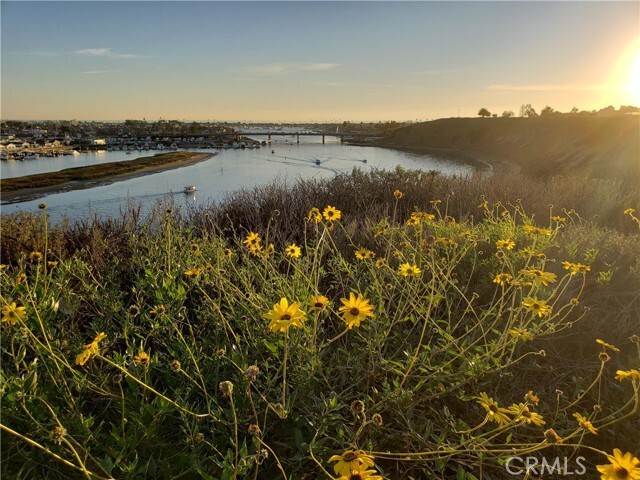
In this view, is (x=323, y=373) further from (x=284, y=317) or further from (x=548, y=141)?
(x=548, y=141)

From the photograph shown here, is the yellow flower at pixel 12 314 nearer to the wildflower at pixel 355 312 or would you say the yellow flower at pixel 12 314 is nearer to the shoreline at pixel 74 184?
the wildflower at pixel 355 312

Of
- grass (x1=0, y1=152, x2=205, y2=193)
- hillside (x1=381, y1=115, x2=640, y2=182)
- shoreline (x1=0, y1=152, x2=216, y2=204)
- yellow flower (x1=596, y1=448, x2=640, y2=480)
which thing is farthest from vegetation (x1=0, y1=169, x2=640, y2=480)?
grass (x1=0, y1=152, x2=205, y2=193)

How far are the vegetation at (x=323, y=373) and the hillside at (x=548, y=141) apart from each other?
612 inches

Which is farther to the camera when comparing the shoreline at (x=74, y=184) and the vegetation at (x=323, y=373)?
the shoreline at (x=74, y=184)

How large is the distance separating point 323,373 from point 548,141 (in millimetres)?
69355

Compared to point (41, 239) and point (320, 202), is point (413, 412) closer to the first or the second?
point (41, 239)

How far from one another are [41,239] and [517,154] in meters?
68.3

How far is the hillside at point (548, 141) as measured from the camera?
32500 millimetres

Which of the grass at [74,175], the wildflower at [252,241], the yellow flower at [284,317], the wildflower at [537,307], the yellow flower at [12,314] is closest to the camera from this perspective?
the yellow flower at [284,317]

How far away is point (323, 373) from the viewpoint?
2613 millimetres

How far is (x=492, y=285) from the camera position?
396 centimetres

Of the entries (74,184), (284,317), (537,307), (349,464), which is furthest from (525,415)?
(74,184)

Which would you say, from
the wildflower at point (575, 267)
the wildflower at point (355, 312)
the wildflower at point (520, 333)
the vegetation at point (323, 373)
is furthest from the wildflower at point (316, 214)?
the wildflower at point (575, 267)

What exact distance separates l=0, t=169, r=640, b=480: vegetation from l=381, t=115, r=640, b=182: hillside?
1554 centimetres
